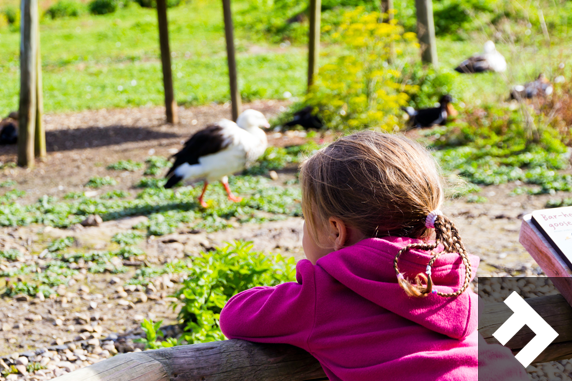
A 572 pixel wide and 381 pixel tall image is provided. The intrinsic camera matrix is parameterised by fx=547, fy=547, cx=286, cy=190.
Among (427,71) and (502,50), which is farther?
(502,50)

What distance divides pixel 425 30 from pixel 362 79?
3867 mm

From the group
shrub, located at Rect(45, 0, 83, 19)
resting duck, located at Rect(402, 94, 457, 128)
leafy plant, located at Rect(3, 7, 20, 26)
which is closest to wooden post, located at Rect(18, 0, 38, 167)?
resting duck, located at Rect(402, 94, 457, 128)

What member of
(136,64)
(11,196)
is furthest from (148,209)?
(136,64)

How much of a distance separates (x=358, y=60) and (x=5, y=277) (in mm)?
5437

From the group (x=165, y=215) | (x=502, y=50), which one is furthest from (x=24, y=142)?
(x=502, y=50)

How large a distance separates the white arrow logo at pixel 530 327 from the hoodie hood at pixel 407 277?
43 centimetres

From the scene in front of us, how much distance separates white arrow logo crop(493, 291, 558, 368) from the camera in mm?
1725

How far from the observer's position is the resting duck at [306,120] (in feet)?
28.2

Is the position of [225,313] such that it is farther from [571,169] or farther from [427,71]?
[427,71]

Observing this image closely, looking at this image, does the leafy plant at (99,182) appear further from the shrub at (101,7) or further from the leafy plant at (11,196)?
the shrub at (101,7)

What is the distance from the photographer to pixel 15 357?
2.95 m

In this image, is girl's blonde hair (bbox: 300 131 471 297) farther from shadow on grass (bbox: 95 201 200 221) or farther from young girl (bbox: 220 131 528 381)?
shadow on grass (bbox: 95 201 200 221)

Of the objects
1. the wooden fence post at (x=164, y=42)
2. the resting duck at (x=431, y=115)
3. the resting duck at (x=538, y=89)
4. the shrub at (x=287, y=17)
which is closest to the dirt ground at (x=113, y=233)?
the wooden fence post at (x=164, y=42)

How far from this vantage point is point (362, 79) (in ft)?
25.4
